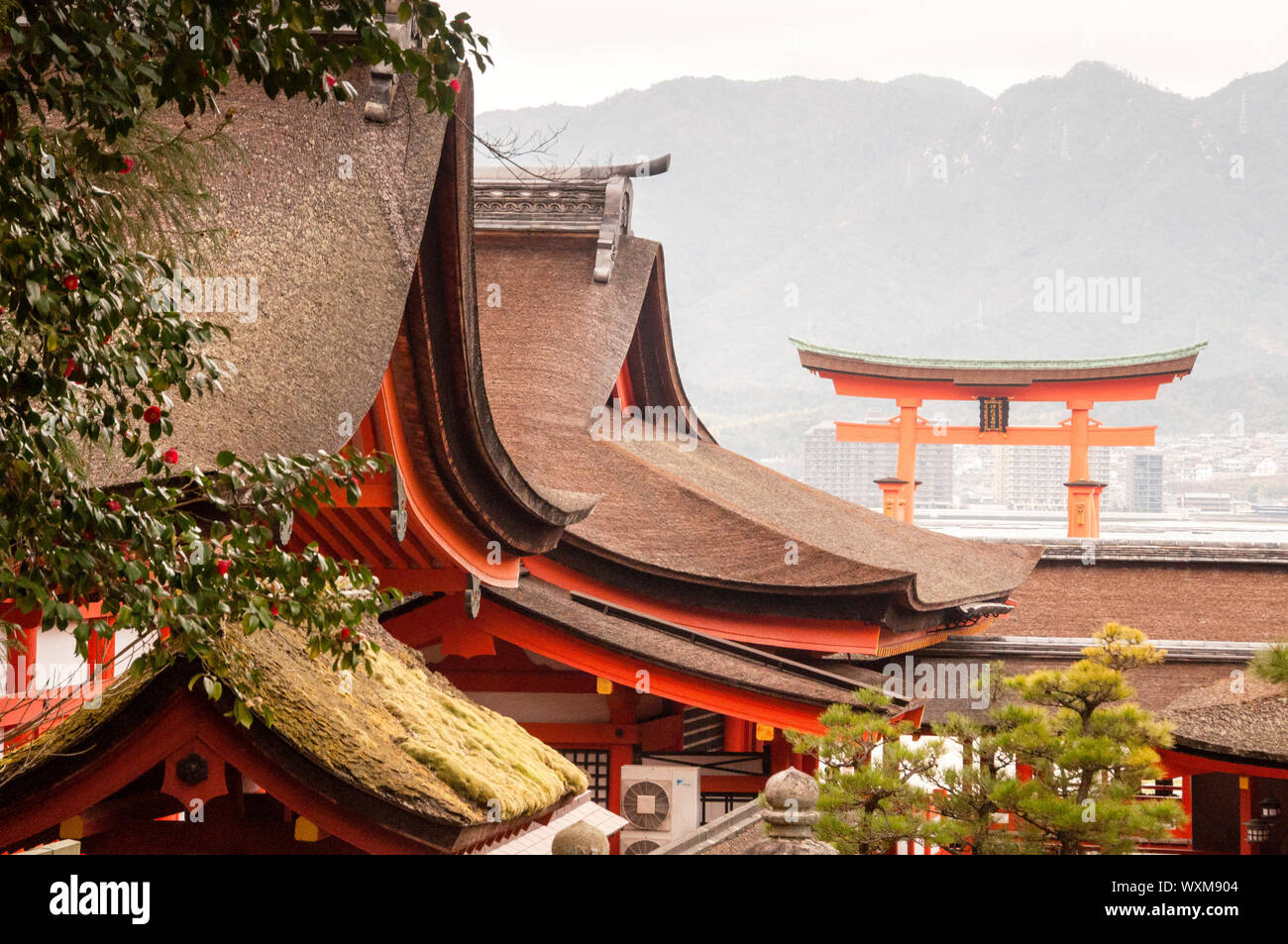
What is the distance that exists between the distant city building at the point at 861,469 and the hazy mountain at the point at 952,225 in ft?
13.9

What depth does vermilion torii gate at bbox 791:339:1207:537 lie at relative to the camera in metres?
21.7

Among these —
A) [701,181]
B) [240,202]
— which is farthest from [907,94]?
[240,202]

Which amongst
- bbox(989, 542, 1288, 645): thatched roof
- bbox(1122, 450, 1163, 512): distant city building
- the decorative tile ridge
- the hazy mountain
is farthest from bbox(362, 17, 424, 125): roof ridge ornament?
bbox(1122, 450, 1163, 512): distant city building

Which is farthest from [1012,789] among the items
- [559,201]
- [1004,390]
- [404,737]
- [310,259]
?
[1004,390]

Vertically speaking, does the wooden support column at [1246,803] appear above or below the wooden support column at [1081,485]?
below

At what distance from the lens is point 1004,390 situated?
22.4 metres

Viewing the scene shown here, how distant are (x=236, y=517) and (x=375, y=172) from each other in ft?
8.80

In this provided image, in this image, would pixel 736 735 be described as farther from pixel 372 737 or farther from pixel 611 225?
pixel 372 737

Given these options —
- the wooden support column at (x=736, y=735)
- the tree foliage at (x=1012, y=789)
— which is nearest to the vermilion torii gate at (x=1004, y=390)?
the wooden support column at (x=736, y=735)

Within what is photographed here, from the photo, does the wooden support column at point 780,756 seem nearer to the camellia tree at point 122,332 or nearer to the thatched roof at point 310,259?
the thatched roof at point 310,259

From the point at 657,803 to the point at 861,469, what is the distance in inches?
3262

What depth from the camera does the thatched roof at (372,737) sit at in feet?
11.4
